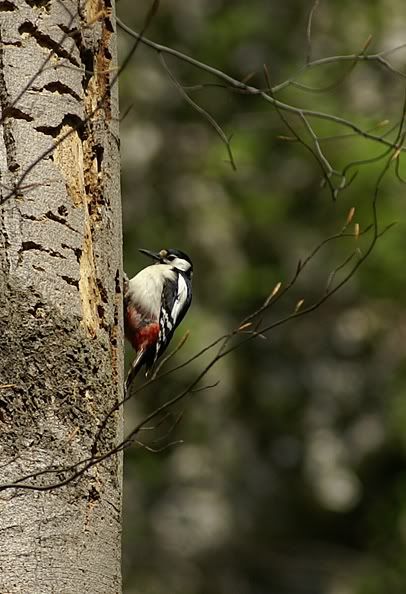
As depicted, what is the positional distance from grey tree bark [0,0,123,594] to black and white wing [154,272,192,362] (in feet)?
6.92

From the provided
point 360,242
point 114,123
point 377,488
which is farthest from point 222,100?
point 114,123

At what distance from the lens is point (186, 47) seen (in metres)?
12.5

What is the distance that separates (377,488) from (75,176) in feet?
31.4

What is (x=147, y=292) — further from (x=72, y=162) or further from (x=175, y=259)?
(x=72, y=162)

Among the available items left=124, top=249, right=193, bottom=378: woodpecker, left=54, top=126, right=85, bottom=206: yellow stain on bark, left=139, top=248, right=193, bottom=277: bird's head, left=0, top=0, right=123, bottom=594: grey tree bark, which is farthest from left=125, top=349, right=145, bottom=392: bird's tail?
left=54, top=126, right=85, bottom=206: yellow stain on bark

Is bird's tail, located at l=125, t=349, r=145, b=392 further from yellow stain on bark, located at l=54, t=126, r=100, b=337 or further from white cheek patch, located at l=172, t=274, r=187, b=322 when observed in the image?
yellow stain on bark, located at l=54, t=126, r=100, b=337

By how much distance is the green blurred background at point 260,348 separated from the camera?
454 inches

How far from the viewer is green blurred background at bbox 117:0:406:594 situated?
11.5 m

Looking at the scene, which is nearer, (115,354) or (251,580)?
(115,354)

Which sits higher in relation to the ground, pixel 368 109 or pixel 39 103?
pixel 368 109

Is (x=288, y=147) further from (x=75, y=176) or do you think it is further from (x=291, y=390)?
(x=75, y=176)

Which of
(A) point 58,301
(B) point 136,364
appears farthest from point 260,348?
(A) point 58,301

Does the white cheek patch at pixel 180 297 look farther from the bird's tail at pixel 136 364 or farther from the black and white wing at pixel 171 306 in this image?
the bird's tail at pixel 136 364

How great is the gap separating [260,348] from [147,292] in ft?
23.5
